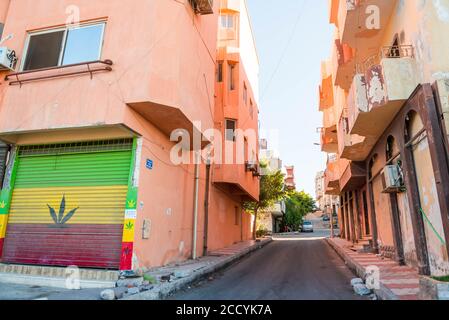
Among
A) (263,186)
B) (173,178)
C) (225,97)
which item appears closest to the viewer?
(173,178)

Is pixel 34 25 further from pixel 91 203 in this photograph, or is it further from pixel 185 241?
pixel 185 241

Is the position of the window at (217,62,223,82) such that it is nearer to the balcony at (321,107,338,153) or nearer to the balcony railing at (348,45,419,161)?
the balcony railing at (348,45,419,161)

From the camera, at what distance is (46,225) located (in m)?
9.17

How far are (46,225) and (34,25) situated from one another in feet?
21.2

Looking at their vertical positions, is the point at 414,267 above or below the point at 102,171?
below

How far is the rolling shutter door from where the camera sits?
8.68 metres

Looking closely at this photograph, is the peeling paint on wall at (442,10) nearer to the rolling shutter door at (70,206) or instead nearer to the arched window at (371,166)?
the arched window at (371,166)

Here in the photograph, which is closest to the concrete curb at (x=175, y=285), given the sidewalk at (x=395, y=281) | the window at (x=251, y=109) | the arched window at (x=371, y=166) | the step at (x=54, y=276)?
the step at (x=54, y=276)

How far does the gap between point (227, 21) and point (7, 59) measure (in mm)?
12597

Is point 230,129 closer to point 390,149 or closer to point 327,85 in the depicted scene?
point 390,149

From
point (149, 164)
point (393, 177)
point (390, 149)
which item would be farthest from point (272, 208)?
point (149, 164)

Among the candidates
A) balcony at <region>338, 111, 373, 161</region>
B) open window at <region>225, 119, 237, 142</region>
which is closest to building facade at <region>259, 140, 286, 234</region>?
open window at <region>225, 119, 237, 142</region>

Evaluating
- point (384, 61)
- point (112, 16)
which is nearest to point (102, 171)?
point (112, 16)

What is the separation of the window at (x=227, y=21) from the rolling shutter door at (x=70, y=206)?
1248 centimetres
